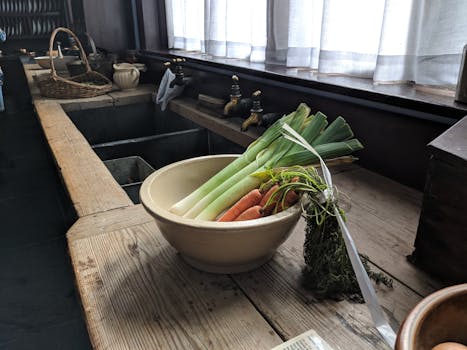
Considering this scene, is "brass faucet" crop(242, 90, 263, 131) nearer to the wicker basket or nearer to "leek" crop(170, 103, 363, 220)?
"leek" crop(170, 103, 363, 220)

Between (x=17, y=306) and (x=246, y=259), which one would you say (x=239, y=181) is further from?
(x=17, y=306)

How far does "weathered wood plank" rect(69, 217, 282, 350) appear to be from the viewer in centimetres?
55

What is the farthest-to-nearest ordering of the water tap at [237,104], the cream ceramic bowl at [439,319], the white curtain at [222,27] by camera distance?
the white curtain at [222,27] < the water tap at [237,104] < the cream ceramic bowl at [439,319]

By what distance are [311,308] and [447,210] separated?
0.26 m

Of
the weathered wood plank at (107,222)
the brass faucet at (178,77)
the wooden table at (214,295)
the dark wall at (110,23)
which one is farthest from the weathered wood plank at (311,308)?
the dark wall at (110,23)

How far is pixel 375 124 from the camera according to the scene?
1.13 meters

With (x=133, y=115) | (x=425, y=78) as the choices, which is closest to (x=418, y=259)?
(x=425, y=78)

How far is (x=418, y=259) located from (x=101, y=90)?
225 centimetres

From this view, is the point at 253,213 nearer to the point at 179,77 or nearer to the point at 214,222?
the point at 214,222

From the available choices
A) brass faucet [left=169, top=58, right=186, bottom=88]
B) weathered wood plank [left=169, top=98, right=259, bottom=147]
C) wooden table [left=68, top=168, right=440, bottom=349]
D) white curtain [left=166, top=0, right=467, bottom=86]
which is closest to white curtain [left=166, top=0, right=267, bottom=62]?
white curtain [left=166, top=0, right=467, bottom=86]

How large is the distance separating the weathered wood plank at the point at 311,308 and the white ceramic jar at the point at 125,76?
2.22m

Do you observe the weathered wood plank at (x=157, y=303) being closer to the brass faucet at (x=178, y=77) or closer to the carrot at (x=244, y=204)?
the carrot at (x=244, y=204)

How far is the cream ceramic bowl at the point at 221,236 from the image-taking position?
0.58 meters

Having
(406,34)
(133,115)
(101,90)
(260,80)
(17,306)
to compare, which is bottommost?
(17,306)
